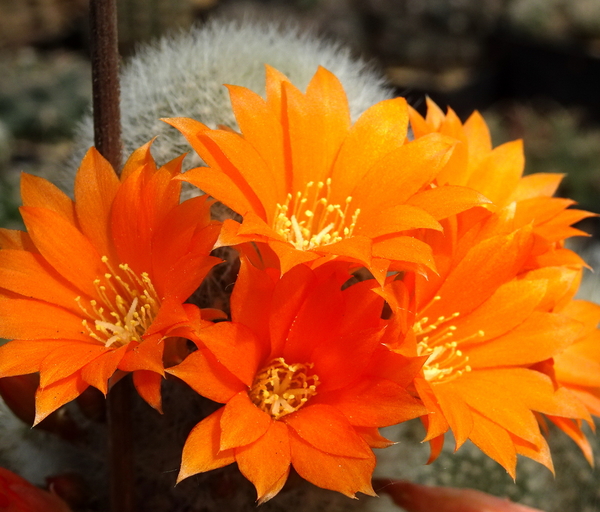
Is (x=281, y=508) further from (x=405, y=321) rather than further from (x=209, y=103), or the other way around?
(x=209, y=103)

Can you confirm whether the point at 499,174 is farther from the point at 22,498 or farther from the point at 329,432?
the point at 22,498

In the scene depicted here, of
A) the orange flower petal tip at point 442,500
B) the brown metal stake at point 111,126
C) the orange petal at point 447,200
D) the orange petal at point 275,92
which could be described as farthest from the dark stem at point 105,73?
the orange flower petal tip at point 442,500

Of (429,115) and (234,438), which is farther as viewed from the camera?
(429,115)

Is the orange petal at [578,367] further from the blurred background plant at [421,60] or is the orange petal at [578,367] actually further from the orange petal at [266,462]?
the blurred background plant at [421,60]

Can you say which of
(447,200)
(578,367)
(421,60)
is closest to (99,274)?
(447,200)

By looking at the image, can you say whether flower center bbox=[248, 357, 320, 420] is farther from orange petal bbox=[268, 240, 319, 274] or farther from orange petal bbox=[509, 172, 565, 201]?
orange petal bbox=[509, 172, 565, 201]

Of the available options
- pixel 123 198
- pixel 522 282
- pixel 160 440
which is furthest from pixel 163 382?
pixel 522 282

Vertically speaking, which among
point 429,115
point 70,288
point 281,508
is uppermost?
point 429,115
